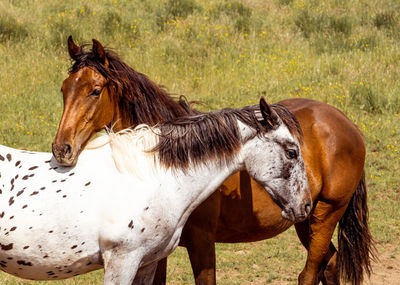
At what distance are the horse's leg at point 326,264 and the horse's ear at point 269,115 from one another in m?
1.61

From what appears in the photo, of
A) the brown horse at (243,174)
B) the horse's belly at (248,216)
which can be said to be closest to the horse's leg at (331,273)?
the brown horse at (243,174)

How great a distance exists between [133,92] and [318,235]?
1874 mm

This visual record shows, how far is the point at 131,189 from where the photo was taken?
3500 millimetres

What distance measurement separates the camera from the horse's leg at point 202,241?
13.5ft

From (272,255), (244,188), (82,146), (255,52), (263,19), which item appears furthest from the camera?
(263,19)

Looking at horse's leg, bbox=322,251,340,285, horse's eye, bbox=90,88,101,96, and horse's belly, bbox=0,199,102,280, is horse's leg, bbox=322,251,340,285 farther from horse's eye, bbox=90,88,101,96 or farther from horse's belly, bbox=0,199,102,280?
horse's eye, bbox=90,88,101,96

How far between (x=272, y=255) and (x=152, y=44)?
574 centimetres

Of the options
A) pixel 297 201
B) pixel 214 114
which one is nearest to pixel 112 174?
pixel 214 114

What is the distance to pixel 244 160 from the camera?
12.2 ft

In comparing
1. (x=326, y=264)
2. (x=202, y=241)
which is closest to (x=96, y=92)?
(x=202, y=241)

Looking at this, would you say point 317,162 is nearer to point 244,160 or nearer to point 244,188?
point 244,188

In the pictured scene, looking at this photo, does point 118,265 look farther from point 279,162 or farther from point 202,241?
point 279,162

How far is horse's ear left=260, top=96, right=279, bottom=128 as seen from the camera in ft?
11.7

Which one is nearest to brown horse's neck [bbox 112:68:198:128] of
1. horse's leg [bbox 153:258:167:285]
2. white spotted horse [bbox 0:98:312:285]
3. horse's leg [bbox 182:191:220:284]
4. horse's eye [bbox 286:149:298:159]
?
white spotted horse [bbox 0:98:312:285]
